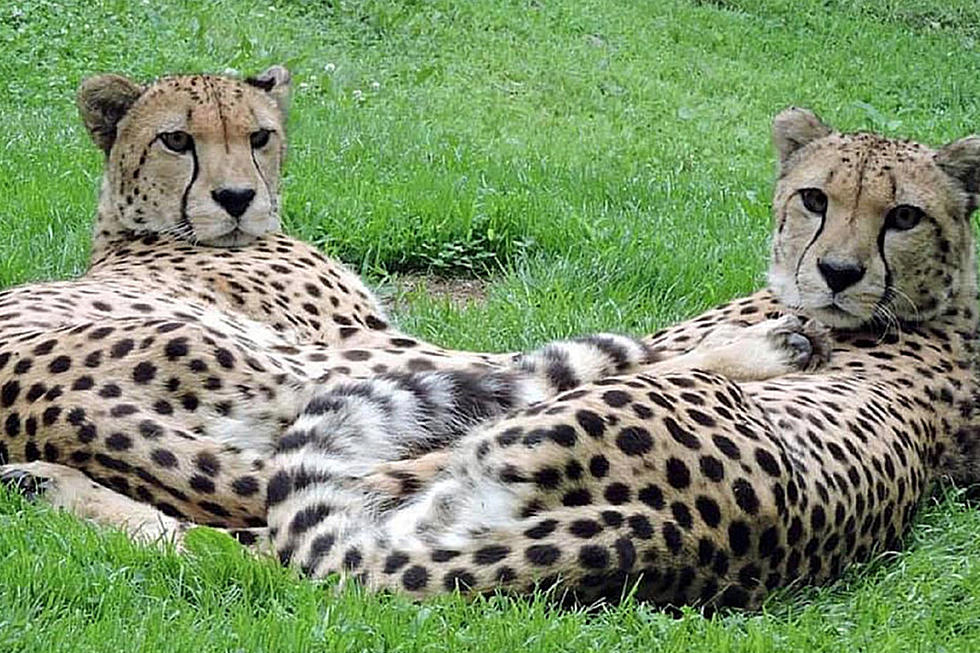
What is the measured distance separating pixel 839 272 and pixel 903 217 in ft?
0.78

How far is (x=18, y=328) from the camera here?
13.6ft

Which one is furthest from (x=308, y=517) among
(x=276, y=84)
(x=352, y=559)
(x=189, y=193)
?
(x=276, y=84)

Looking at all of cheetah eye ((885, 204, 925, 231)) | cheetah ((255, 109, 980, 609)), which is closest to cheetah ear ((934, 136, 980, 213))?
cheetah eye ((885, 204, 925, 231))

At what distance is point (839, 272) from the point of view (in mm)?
4484

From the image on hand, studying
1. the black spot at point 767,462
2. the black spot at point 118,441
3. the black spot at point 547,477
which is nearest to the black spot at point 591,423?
the black spot at point 547,477

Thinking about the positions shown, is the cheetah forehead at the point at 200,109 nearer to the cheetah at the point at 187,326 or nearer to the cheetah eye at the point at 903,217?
the cheetah at the point at 187,326

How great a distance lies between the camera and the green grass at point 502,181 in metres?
2.99

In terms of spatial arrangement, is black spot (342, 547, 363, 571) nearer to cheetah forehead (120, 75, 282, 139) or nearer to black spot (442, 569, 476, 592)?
black spot (442, 569, 476, 592)

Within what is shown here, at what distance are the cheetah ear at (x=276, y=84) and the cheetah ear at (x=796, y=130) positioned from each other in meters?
1.67

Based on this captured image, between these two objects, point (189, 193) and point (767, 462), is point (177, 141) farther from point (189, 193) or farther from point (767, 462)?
point (767, 462)

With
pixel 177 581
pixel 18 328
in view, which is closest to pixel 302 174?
pixel 18 328

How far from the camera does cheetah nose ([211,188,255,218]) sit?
5137 millimetres

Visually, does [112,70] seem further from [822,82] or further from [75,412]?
[75,412]

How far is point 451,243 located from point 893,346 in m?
2.30
